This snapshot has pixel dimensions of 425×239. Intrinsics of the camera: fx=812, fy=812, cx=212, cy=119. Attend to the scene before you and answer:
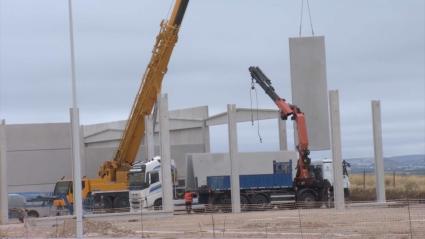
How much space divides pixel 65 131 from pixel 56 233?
31292mm

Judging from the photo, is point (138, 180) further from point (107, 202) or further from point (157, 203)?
point (107, 202)

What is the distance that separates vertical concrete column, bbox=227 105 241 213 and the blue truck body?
220cm

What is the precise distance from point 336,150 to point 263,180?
5.40 m

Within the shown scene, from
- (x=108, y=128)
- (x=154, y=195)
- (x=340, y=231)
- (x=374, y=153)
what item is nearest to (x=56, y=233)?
(x=340, y=231)

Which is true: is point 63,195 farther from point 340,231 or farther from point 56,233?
point 340,231

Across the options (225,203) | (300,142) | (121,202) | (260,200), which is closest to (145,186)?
(121,202)

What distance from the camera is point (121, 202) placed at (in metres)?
48.3

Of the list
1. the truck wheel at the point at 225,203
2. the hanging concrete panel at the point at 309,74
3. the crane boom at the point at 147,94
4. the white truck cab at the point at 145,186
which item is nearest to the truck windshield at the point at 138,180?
the white truck cab at the point at 145,186

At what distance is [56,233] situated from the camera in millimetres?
31594

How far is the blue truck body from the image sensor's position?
4744cm

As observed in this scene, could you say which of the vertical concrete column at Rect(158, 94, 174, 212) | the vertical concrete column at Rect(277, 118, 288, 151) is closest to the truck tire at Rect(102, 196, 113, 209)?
the vertical concrete column at Rect(158, 94, 174, 212)

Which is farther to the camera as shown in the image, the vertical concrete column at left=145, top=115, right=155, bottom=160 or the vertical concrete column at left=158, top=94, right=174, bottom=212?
the vertical concrete column at left=145, top=115, right=155, bottom=160

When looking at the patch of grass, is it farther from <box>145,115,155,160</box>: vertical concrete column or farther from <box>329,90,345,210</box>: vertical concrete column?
<box>145,115,155,160</box>: vertical concrete column

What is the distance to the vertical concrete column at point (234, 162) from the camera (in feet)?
147
